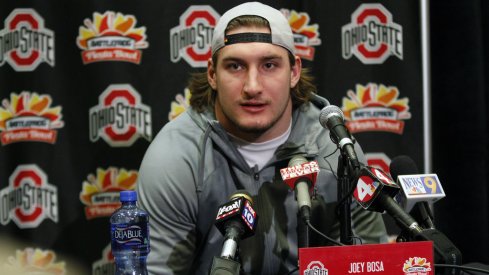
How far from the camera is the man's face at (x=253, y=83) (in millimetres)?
2070

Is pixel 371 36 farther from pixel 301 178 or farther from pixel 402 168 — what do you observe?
pixel 301 178

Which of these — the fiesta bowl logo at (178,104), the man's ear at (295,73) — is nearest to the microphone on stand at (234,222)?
the man's ear at (295,73)

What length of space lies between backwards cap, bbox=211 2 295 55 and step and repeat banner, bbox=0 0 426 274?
655 millimetres

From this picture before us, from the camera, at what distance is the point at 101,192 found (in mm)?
2742

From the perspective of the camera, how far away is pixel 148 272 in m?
1.92

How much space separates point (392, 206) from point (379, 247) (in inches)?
4.9

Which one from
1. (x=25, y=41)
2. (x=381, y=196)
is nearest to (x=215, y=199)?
(x=381, y=196)

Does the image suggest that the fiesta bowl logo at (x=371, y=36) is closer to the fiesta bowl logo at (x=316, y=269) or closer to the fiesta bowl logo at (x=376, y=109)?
the fiesta bowl logo at (x=376, y=109)

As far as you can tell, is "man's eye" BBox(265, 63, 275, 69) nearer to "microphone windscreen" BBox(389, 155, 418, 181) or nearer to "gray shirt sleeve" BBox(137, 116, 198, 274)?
"gray shirt sleeve" BBox(137, 116, 198, 274)

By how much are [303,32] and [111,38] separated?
2.65 feet

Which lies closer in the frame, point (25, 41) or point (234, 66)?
point (234, 66)

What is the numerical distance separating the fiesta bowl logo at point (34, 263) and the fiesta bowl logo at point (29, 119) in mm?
459

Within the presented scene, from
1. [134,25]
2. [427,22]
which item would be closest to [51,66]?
[134,25]

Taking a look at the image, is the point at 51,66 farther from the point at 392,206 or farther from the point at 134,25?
the point at 392,206
